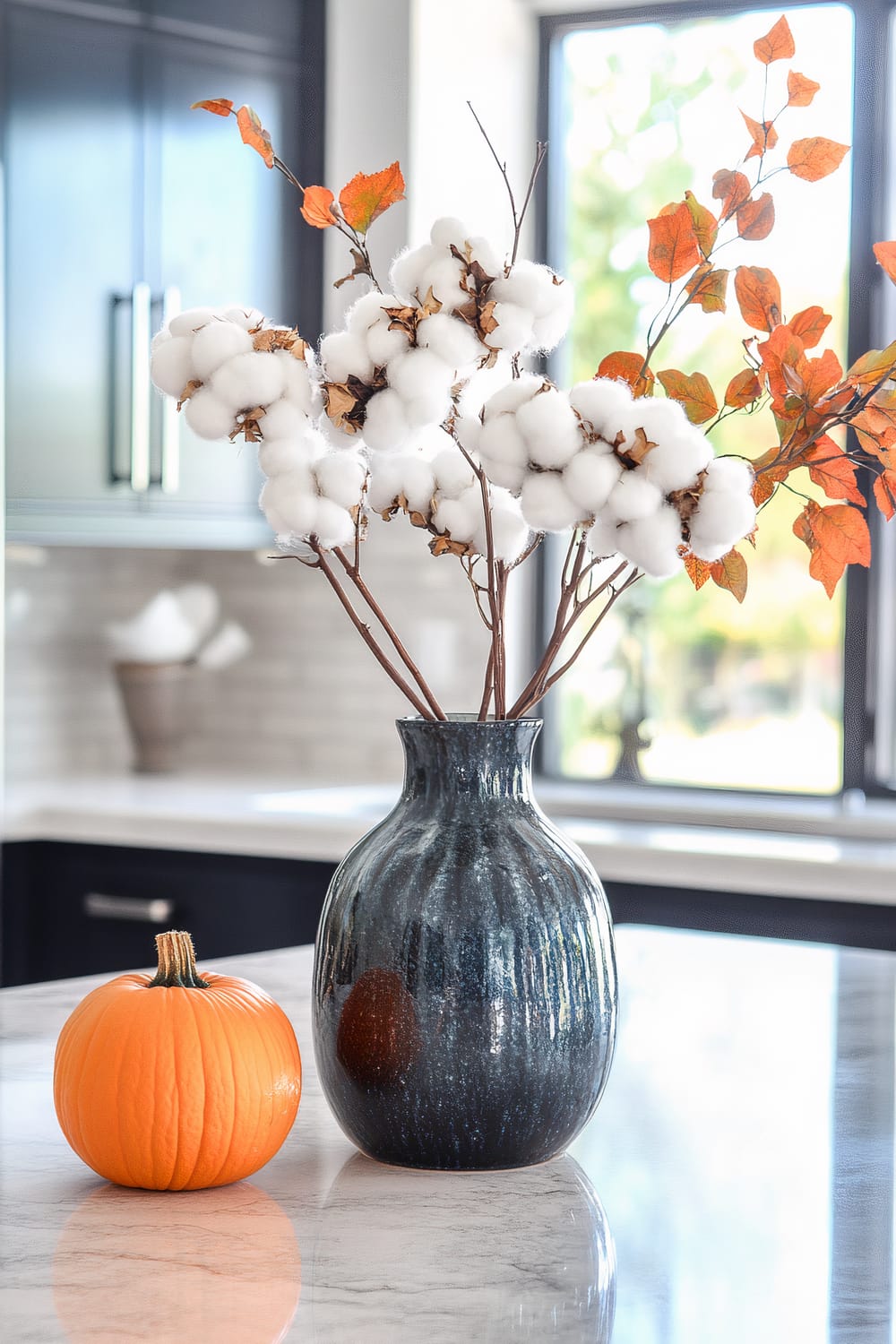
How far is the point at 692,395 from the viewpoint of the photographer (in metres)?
1.13

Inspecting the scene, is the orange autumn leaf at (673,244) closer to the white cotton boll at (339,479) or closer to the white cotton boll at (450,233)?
the white cotton boll at (450,233)

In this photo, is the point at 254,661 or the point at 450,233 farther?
the point at 254,661

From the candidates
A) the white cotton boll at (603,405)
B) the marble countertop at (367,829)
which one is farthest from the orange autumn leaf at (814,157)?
the marble countertop at (367,829)

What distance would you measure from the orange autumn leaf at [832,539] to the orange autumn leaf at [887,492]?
17mm

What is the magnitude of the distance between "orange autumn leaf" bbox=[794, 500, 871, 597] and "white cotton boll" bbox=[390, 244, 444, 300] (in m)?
0.29

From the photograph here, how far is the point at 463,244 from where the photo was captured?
40.8 inches

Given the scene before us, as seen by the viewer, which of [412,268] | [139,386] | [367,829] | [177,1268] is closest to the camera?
[177,1268]

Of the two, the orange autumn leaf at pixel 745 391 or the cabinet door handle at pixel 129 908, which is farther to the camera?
the cabinet door handle at pixel 129 908

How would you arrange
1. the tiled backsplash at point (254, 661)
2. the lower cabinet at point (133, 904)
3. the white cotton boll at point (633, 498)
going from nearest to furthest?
the white cotton boll at point (633, 498) → the lower cabinet at point (133, 904) → the tiled backsplash at point (254, 661)

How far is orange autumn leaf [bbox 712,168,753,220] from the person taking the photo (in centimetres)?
111

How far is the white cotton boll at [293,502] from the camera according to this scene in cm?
104

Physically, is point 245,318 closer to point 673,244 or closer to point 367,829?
point 673,244

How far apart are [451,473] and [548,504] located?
0.41ft

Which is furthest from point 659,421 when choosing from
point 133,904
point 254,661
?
point 254,661
